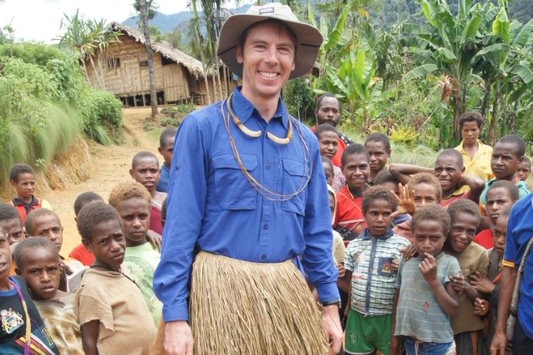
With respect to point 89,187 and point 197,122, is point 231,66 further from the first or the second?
point 89,187

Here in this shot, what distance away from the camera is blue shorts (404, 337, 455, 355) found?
3143mm

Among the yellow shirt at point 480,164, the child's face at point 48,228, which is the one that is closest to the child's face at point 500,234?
the yellow shirt at point 480,164

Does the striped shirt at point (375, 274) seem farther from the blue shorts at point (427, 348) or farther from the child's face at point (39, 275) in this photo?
the child's face at point (39, 275)

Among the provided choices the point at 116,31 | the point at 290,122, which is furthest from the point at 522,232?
the point at 116,31

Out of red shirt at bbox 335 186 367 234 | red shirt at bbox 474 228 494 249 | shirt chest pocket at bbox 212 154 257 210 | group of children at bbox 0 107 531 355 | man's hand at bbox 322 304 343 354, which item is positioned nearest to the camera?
shirt chest pocket at bbox 212 154 257 210

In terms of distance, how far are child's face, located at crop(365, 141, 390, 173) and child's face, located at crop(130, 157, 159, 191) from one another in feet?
6.22

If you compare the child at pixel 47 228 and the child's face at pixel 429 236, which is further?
the child at pixel 47 228

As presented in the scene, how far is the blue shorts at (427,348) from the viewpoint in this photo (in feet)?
10.3

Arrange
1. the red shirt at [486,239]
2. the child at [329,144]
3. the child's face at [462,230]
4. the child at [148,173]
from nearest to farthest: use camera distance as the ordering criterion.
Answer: the child's face at [462,230] < the red shirt at [486,239] < the child at [148,173] < the child at [329,144]

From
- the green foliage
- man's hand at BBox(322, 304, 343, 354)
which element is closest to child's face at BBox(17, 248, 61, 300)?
man's hand at BBox(322, 304, 343, 354)

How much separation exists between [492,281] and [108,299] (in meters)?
2.21

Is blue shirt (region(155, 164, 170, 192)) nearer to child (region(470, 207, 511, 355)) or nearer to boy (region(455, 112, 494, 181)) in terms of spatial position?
child (region(470, 207, 511, 355))

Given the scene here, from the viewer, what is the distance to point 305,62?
7.22ft

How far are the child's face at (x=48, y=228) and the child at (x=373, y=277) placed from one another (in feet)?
6.53
